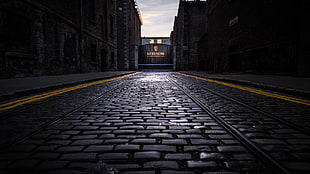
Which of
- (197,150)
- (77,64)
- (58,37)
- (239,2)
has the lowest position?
(197,150)

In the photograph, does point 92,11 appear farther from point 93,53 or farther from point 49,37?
point 49,37

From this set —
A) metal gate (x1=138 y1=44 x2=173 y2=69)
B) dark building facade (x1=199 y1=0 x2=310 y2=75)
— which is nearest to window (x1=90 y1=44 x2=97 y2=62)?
dark building facade (x1=199 y1=0 x2=310 y2=75)

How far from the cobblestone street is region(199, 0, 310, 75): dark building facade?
7.78m

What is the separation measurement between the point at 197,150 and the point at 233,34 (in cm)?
1727

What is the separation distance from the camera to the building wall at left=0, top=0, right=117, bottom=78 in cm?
887

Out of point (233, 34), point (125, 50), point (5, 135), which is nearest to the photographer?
point (5, 135)

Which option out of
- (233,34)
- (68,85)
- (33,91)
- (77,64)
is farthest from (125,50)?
(33,91)

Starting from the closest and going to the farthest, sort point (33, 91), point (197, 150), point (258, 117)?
point (197, 150)
point (258, 117)
point (33, 91)

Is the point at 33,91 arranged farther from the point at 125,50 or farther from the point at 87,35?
the point at 125,50

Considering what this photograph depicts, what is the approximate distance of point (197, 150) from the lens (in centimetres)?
185

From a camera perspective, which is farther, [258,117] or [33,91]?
[33,91]

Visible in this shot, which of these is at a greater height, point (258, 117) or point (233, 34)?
point (233, 34)

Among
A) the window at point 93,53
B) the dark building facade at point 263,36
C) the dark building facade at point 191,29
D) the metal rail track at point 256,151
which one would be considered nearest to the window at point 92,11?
the window at point 93,53

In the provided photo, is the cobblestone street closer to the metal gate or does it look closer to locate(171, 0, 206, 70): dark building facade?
locate(171, 0, 206, 70): dark building facade
